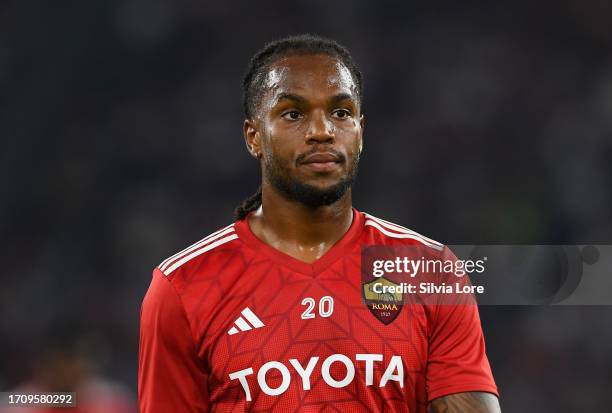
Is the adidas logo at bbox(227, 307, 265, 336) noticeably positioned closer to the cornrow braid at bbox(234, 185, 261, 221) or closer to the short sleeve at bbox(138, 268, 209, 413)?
the short sleeve at bbox(138, 268, 209, 413)

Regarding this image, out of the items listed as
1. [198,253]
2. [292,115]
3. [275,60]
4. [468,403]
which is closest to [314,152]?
[292,115]

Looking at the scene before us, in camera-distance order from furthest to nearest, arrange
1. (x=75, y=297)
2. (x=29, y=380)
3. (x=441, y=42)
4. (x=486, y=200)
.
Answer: (x=441, y=42)
(x=486, y=200)
(x=75, y=297)
(x=29, y=380)

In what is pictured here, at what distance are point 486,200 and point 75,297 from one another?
8.97 feet

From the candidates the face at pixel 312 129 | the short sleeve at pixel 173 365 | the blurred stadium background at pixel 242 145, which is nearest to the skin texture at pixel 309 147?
the face at pixel 312 129

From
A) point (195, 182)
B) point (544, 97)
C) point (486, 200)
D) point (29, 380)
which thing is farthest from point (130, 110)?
point (544, 97)

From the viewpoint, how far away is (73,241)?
5867mm

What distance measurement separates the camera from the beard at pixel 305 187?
2.73 metres

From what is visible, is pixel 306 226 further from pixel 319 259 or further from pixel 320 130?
pixel 320 130

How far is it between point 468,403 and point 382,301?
377mm

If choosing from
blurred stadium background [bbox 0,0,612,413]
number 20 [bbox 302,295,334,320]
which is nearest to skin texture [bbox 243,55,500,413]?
number 20 [bbox 302,295,334,320]

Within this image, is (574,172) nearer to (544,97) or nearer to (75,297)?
(544,97)

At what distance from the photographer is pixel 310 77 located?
2.77 metres

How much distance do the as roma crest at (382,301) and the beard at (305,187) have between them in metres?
0.28

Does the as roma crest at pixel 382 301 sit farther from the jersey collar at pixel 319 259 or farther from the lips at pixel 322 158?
the lips at pixel 322 158
